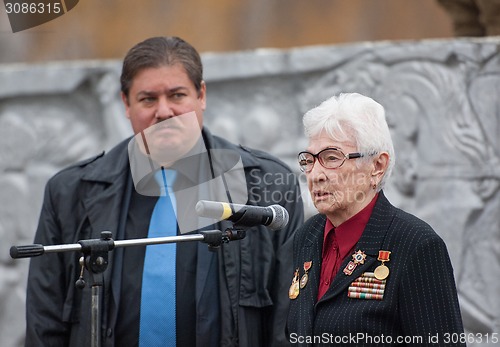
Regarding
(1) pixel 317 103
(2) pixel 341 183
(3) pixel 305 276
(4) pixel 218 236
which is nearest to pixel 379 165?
(2) pixel 341 183

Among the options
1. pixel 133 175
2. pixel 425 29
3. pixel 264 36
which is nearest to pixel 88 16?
pixel 264 36

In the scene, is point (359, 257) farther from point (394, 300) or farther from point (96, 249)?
point (96, 249)

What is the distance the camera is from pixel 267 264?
3398 mm

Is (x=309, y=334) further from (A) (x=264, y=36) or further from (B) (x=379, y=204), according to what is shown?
(A) (x=264, y=36)

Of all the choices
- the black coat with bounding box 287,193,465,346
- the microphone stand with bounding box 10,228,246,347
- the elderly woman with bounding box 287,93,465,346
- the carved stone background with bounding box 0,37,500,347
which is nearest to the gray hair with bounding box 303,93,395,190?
the elderly woman with bounding box 287,93,465,346

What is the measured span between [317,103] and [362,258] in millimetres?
2592

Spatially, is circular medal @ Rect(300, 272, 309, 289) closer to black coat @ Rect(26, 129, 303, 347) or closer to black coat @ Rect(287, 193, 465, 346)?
black coat @ Rect(287, 193, 465, 346)

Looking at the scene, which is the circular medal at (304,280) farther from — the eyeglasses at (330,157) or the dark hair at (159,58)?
the dark hair at (159,58)

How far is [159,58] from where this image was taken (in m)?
3.48

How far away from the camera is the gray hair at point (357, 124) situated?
2721 mm

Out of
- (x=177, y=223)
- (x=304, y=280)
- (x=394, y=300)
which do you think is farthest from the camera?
(x=177, y=223)

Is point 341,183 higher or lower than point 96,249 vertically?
higher

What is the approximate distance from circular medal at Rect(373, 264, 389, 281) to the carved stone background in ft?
7.71

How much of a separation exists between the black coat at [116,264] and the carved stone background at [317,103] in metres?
1.60
